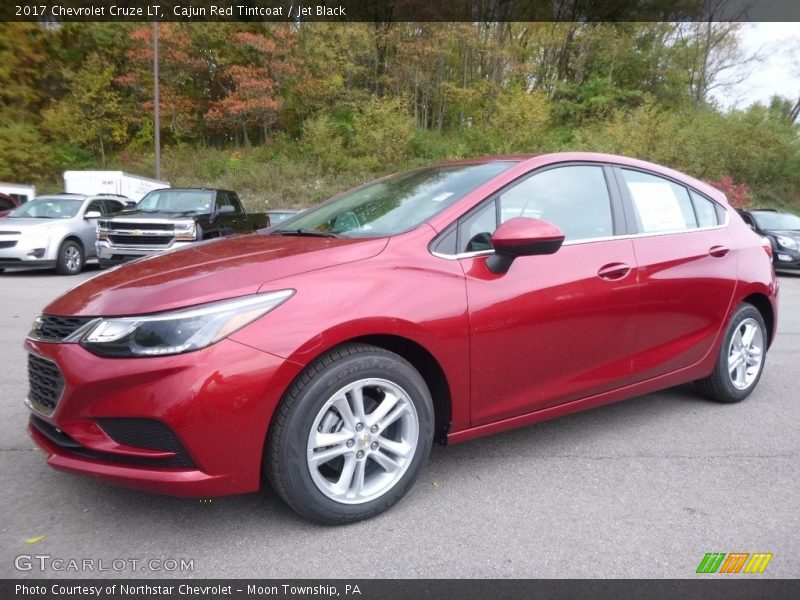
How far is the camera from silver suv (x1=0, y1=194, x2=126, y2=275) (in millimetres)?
11125

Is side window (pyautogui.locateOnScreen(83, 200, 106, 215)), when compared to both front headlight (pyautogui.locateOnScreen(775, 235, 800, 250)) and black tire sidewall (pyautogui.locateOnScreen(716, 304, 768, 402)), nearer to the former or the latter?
black tire sidewall (pyautogui.locateOnScreen(716, 304, 768, 402))

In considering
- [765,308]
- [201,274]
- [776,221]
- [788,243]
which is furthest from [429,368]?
[776,221]

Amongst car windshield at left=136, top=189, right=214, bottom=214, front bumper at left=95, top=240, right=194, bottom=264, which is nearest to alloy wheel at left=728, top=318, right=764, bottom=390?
front bumper at left=95, top=240, right=194, bottom=264

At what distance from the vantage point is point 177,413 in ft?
7.06

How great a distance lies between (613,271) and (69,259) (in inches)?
452

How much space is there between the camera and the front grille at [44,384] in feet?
7.73

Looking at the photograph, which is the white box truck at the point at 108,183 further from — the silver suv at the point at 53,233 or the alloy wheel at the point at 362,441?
the alloy wheel at the point at 362,441

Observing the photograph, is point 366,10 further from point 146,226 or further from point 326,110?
point 146,226

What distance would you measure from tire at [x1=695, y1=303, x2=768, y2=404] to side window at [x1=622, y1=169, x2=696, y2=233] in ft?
2.56

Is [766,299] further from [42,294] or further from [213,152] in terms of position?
[213,152]

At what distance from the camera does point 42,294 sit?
8.86 m

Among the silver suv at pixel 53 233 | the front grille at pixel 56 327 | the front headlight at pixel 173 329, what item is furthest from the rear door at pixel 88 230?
the front headlight at pixel 173 329
